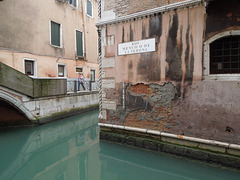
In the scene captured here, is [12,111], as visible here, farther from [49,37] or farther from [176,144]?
[176,144]

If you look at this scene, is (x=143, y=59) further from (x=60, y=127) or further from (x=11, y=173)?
(x=60, y=127)

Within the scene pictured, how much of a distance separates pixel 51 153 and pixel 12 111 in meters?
3.00

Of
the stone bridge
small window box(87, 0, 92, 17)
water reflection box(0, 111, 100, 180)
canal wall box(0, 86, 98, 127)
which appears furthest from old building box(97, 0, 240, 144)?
small window box(87, 0, 92, 17)

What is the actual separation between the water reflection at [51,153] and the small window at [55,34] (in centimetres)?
502

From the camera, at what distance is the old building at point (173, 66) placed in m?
3.24

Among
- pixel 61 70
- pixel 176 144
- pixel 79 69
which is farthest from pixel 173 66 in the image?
pixel 79 69

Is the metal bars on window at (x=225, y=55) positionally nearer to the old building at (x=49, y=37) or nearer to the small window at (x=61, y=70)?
the old building at (x=49, y=37)

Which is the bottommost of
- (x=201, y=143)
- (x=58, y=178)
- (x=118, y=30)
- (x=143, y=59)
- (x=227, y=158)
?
(x=58, y=178)

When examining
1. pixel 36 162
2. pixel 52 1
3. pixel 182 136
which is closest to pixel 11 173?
pixel 36 162

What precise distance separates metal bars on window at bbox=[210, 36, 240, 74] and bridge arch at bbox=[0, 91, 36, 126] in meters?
6.10

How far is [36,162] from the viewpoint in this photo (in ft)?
13.7

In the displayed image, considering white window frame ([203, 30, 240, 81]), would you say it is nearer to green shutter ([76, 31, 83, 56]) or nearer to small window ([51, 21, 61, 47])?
small window ([51, 21, 61, 47])

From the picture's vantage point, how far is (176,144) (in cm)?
383

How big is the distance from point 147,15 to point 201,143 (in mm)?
3157
